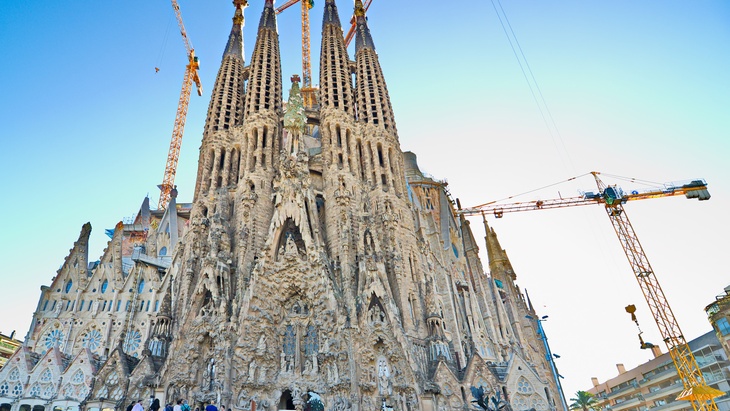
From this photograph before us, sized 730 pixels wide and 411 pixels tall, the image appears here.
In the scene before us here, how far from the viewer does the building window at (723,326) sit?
34250 mm

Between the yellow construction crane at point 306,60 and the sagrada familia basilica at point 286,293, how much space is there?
11419 mm

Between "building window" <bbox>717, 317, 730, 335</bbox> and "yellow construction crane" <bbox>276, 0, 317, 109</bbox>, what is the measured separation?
41.2 m

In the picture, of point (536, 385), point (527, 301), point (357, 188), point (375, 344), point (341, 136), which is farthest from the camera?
point (527, 301)

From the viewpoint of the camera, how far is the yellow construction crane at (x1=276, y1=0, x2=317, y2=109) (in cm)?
5247

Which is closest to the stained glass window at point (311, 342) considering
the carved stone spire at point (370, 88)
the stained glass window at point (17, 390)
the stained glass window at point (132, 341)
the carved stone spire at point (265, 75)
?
the stained glass window at point (132, 341)

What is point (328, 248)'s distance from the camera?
28969mm

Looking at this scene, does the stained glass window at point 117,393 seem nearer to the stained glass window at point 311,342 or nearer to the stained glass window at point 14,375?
the stained glass window at point 311,342

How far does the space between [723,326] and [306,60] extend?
2012 inches

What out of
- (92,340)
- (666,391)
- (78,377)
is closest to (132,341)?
(92,340)

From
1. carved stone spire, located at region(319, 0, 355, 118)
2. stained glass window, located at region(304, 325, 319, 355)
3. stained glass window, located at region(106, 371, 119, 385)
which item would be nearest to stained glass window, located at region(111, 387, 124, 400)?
stained glass window, located at region(106, 371, 119, 385)

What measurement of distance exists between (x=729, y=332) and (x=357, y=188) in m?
30.1

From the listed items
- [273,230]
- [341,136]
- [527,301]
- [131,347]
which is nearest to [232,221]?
[273,230]

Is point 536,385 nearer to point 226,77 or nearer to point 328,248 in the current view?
point 328,248

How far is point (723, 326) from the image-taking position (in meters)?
34.7
